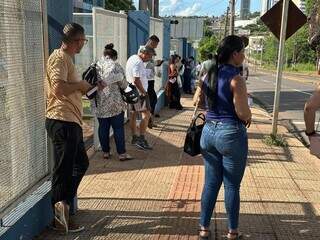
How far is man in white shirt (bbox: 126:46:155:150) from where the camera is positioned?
8.06m

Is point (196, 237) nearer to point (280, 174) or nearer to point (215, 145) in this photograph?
point (215, 145)

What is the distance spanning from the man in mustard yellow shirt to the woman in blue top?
3.62 ft

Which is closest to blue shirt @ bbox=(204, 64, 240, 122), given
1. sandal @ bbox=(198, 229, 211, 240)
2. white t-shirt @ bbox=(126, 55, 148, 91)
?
sandal @ bbox=(198, 229, 211, 240)

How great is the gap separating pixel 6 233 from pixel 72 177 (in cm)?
86

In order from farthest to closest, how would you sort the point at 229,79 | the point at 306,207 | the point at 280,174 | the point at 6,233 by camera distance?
the point at 280,174, the point at 306,207, the point at 229,79, the point at 6,233

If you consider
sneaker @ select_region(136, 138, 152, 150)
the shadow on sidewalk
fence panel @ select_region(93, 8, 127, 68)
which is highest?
fence panel @ select_region(93, 8, 127, 68)

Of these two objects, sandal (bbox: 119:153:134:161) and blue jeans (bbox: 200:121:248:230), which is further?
sandal (bbox: 119:153:134:161)

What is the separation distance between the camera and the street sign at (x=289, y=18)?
937 cm

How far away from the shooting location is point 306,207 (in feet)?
18.4

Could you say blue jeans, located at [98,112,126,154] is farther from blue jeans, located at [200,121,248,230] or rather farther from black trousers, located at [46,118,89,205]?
blue jeans, located at [200,121,248,230]

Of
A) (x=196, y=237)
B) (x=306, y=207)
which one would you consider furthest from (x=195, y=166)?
(x=196, y=237)

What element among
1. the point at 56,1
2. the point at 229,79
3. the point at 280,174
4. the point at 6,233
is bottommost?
the point at 280,174

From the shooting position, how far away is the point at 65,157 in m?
4.36

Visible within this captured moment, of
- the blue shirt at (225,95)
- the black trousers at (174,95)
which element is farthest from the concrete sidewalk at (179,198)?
the black trousers at (174,95)
